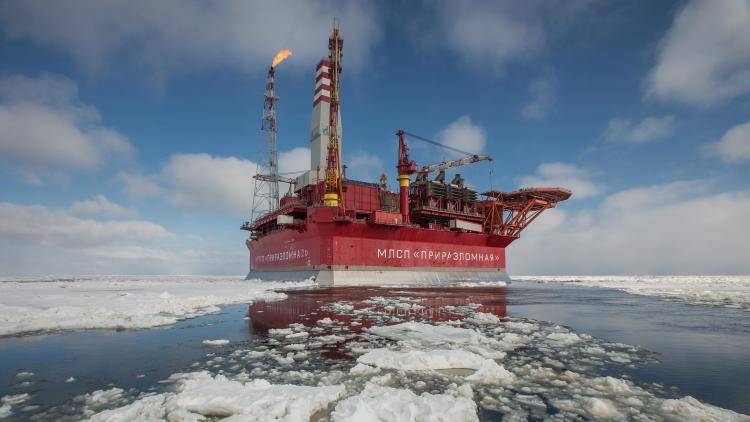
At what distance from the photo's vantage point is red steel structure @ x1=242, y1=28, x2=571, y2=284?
108 ft

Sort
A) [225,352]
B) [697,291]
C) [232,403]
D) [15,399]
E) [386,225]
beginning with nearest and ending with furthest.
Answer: [232,403] → [15,399] → [225,352] → [697,291] → [386,225]

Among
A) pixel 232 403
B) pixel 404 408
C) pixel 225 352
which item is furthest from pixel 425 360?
pixel 225 352

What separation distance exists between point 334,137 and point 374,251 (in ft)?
42.0

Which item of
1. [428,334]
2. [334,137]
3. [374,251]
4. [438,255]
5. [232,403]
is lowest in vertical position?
[428,334]

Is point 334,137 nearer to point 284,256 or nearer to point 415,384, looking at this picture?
point 284,256

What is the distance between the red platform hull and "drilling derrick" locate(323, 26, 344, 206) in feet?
8.34

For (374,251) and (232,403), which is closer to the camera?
(232,403)

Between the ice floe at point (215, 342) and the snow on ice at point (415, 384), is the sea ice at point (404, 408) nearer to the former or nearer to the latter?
the snow on ice at point (415, 384)

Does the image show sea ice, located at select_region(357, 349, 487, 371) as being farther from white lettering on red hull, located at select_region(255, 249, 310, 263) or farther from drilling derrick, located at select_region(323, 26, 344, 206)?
white lettering on red hull, located at select_region(255, 249, 310, 263)

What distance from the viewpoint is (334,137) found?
38.3 m

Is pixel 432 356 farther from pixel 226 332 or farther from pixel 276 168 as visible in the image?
pixel 276 168

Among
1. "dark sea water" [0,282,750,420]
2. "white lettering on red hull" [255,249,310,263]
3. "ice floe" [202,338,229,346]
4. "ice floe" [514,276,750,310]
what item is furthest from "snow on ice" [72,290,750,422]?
"white lettering on red hull" [255,249,310,263]

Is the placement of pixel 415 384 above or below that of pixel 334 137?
below

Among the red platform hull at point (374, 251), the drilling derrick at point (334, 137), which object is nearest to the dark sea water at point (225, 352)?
the red platform hull at point (374, 251)
